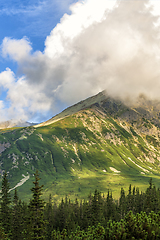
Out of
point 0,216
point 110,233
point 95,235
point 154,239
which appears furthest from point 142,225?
point 0,216

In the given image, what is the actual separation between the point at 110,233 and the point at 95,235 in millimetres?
9868

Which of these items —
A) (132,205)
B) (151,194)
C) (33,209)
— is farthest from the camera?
(132,205)

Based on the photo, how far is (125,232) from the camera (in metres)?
32.7

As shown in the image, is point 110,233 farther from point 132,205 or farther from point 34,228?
point 132,205

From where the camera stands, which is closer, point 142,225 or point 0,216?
point 142,225

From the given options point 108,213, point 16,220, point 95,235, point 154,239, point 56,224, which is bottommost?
point 56,224

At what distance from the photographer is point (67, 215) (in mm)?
150125

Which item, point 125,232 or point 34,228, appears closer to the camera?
point 125,232

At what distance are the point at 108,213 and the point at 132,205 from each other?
19.7 metres

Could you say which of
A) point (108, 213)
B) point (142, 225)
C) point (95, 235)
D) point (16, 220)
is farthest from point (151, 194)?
point (142, 225)

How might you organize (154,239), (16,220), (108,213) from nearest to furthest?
(154,239) < (16,220) < (108,213)

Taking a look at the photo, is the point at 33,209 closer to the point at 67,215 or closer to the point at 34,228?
the point at 34,228

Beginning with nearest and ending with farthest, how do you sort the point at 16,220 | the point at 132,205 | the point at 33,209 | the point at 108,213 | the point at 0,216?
1. the point at 33,209
2. the point at 0,216
3. the point at 16,220
4. the point at 108,213
5. the point at 132,205

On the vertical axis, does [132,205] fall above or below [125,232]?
below
